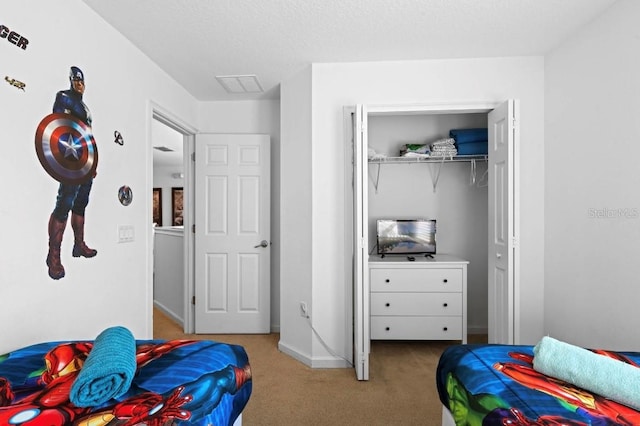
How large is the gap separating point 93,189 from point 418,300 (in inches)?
106

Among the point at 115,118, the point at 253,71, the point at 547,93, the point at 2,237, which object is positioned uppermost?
the point at 253,71

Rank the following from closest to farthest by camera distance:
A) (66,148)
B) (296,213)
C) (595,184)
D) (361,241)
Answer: (66,148) < (595,184) < (361,241) < (296,213)

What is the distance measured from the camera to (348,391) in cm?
241

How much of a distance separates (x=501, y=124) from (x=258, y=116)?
2.43 m

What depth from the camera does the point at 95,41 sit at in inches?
82.5

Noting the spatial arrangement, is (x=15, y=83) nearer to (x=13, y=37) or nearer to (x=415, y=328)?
(x=13, y=37)

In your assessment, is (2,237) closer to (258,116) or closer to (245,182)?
(245,182)

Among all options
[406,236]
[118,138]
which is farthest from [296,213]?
[118,138]

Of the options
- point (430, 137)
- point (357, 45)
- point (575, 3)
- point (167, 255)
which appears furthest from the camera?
point (167, 255)

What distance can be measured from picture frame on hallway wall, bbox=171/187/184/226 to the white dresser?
7.27 meters

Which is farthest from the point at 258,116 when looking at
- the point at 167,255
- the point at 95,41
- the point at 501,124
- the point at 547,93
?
the point at 547,93

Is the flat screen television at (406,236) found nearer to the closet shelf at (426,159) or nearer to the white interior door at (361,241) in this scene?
the closet shelf at (426,159)

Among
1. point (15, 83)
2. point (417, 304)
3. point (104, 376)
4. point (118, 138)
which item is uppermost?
point (15, 83)

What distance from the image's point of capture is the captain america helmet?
1896 mm
